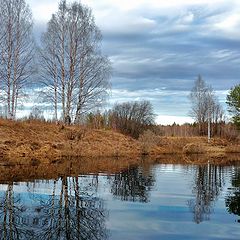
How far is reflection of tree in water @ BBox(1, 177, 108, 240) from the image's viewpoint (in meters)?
9.54

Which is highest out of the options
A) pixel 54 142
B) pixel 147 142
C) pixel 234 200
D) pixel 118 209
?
pixel 147 142

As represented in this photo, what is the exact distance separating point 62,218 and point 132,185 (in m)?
8.23

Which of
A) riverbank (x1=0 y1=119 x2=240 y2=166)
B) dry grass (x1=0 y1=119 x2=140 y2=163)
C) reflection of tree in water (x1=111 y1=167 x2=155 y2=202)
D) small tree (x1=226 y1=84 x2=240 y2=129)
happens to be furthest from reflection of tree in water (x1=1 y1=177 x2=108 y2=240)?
small tree (x1=226 y1=84 x2=240 y2=129)

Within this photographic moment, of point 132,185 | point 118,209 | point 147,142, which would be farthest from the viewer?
point 147,142

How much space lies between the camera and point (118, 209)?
1318 cm

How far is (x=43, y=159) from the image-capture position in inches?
1192

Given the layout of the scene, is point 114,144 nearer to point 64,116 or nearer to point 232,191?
point 64,116

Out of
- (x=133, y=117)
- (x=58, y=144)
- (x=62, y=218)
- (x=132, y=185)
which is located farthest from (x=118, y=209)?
(x=133, y=117)

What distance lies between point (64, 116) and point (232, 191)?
86.1ft

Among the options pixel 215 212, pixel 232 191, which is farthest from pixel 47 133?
pixel 215 212

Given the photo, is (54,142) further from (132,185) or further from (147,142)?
(132,185)

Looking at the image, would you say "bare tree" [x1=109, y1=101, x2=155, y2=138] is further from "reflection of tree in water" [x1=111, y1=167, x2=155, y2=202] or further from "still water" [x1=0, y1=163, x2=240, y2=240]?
"still water" [x1=0, y1=163, x2=240, y2=240]

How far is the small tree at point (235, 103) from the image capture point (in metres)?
66.1

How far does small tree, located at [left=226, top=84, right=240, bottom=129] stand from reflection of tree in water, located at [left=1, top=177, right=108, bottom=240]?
5468 centimetres
